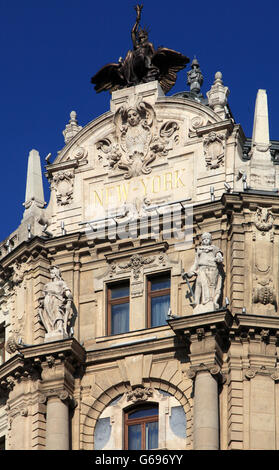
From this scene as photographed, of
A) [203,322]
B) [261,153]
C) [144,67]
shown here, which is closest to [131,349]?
Answer: [203,322]

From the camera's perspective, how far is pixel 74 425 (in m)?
51.6

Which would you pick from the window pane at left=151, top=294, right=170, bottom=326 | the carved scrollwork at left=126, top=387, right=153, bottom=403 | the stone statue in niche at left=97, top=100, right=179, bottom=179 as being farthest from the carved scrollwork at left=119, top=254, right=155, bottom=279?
the carved scrollwork at left=126, top=387, right=153, bottom=403

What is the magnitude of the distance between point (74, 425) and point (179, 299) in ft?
14.7

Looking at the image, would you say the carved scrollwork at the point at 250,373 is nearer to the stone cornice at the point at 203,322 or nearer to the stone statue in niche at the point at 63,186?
Result: the stone cornice at the point at 203,322

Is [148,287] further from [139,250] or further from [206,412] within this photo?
[206,412]

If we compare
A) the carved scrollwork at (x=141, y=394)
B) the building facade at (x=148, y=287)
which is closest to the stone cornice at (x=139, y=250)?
the building facade at (x=148, y=287)

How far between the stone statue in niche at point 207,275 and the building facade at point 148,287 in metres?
0.04

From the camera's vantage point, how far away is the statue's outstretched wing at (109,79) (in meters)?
56.2

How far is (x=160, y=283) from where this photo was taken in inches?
2088

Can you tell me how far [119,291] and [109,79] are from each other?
6891mm

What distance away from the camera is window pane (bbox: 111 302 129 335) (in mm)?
52750

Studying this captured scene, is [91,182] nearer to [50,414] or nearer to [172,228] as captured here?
[172,228]
